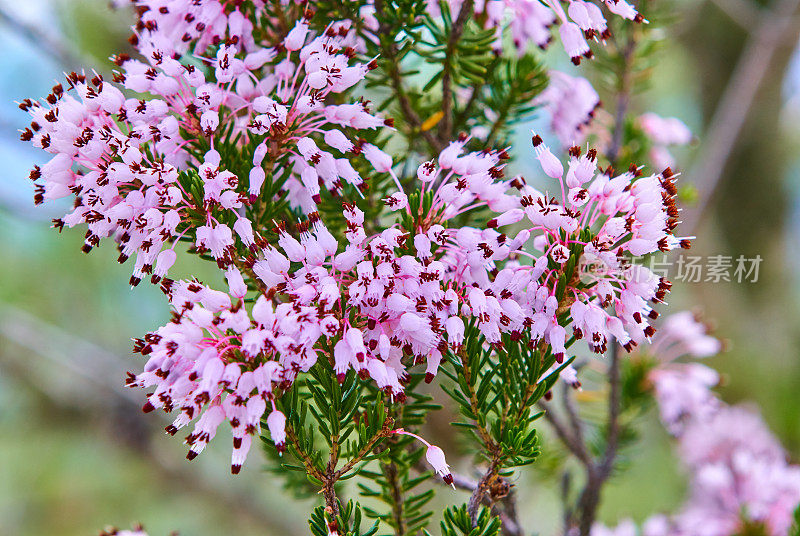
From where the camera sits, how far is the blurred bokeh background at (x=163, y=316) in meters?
3.29

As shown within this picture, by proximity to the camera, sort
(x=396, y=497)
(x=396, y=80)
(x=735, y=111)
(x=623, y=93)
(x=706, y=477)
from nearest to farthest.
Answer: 1. (x=396, y=497)
2. (x=396, y=80)
3. (x=623, y=93)
4. (x=706, y=477)
5. (x=735, y=111)

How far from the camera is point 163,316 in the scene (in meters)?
5.50

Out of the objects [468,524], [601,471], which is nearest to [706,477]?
[601,471]

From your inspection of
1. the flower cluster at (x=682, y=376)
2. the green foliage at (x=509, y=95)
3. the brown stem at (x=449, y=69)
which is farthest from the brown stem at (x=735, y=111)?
the brown stem at (x=449, y=69)

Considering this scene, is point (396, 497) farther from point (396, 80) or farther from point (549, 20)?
point (549, 20)

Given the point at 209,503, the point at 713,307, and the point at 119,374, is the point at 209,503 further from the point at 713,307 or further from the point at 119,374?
the point at 713,307

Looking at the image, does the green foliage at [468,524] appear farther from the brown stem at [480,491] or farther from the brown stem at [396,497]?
the brown stem at [396,497]

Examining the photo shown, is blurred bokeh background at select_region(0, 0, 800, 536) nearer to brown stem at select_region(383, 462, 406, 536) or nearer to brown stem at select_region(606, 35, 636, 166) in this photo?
brown stem at select_region(606, 35, 636, 166)

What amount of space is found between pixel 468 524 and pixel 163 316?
498 cm

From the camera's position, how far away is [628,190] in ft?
3.13

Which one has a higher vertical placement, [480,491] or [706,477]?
[706,477]

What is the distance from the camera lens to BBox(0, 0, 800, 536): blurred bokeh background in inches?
130

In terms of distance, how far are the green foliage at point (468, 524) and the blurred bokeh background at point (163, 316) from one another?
0.98 m

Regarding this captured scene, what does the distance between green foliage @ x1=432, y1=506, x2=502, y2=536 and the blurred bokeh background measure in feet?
3.21
